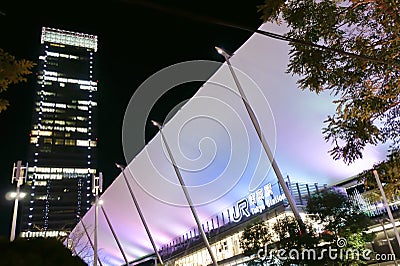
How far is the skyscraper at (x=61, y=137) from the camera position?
374 feet

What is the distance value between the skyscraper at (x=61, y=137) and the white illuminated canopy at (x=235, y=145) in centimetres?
7845

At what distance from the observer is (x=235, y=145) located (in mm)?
24172

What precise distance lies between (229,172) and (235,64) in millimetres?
8905

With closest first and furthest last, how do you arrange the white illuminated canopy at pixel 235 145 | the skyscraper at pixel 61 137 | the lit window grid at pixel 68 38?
the white illuminated canopy at pixel 235 145, the skyscraper at pixel 61 137, the lit window grid at pixel 68 38

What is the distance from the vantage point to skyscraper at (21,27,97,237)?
114 meters

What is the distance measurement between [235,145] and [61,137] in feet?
358

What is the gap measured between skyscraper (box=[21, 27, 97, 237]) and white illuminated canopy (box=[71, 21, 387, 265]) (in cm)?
7845
